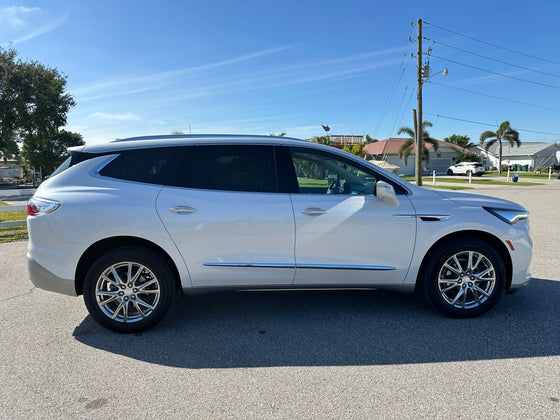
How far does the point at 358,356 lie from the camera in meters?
3.09

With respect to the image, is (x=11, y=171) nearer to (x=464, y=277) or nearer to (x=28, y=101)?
(x=28, y=101)

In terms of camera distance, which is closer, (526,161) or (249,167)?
(249,167)

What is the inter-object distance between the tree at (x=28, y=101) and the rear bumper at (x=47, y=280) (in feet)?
115

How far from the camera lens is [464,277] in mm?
3734

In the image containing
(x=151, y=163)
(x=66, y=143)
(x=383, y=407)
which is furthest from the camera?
(x=66, y=143)

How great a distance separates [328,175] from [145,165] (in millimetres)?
1821

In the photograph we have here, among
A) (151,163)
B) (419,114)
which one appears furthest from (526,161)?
(151,163)

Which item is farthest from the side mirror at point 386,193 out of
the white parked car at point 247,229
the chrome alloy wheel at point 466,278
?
the chrome alloy wheel at point 466,278

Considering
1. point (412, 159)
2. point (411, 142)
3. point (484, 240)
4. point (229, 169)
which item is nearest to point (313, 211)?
point (229, 169)

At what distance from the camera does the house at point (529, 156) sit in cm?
6238

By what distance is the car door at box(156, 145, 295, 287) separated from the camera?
11.3ft

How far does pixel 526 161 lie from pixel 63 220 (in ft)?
245

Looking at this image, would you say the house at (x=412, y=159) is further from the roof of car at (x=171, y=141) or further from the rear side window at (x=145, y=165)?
the rear side window at (x=145, y=165)

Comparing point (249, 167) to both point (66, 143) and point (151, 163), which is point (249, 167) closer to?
point (151, 163)
